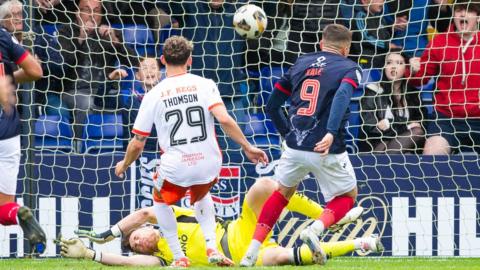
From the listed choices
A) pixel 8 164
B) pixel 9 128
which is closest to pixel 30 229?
pixel 8 164

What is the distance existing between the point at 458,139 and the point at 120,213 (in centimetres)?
343

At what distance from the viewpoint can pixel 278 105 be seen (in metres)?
9.30

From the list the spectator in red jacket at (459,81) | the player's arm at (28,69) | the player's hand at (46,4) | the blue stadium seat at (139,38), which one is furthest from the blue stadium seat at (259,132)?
the player's arm at (28,69)

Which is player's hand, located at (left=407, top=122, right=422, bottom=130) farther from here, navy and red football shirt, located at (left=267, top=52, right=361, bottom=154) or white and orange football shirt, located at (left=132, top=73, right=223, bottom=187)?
white and orange football shirt, located at (left=132, top=73, right=223, bottom=187)

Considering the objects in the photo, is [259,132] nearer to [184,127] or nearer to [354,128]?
[354,128]

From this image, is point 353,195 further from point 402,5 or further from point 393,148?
point 402,5

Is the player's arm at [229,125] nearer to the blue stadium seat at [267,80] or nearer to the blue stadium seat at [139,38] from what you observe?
the blue stadium seat at [267,80]

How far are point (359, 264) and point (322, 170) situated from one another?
1.25m

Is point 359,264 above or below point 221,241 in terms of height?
below

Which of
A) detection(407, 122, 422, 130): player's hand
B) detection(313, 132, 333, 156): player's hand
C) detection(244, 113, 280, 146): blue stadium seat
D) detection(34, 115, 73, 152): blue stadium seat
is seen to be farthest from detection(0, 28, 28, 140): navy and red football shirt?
Answer: detection(407, 122, 422, 130): player's hand

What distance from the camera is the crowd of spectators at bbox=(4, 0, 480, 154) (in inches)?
456

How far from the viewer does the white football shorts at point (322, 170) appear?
8.88m

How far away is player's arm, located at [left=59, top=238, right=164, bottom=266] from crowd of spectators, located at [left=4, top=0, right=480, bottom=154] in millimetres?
2301

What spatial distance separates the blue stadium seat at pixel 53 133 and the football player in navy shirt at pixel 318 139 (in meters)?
3.08
